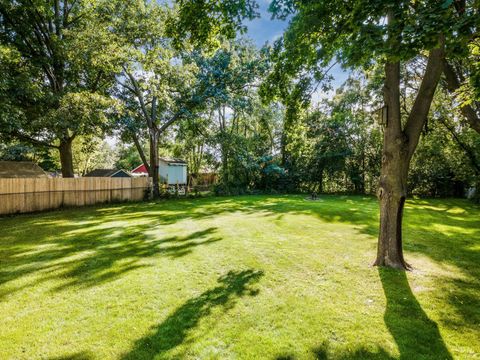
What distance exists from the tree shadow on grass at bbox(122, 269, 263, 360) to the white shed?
2396cm

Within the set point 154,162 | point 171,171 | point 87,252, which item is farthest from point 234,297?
point 171,171

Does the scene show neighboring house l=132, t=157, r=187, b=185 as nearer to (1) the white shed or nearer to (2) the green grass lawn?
(1) the white shed

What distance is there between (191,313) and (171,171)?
25272 mm

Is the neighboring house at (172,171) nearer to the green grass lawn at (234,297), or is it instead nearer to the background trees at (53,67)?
the background trees at (53,67)

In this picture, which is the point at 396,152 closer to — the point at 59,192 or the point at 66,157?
the point at 59,192

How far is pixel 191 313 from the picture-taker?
3.10m

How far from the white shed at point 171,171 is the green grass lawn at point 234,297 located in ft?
67.6

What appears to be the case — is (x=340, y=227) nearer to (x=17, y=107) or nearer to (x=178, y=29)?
(x=178, y=29)

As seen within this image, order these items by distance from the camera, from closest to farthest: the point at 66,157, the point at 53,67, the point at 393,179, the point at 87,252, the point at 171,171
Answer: the point at 393,179 → the point at 87,252 → the point at 53,67 → the point at 66,157 → the point at 171,171

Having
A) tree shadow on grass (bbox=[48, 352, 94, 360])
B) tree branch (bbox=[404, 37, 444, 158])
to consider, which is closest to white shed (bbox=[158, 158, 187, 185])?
tree branch (bbox=[404, 37, 444, 158])

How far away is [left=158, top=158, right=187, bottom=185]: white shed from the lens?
Result: 88.9 feet

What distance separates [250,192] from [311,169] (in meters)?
5.63

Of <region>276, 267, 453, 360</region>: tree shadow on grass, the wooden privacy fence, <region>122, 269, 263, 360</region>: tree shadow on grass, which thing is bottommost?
<region>276, 267, 453, 360</region>: tree shadow on grass

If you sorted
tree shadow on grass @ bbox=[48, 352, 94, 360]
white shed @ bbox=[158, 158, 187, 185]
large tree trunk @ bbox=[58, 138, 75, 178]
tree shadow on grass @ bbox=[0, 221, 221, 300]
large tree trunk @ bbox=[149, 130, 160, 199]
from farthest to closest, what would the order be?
white shed @ bbox=[158, 158, 187, 185] → large tree trunk @ bbox=[149, 130, 160, 199] → large tree trunk @ bbox=[58, 138, 75, 178] → tree shadow on grass @ bbox=[0, 221, 221, 300] → tree shadow on grass @ bbox=[48, 352, 94, 360]
